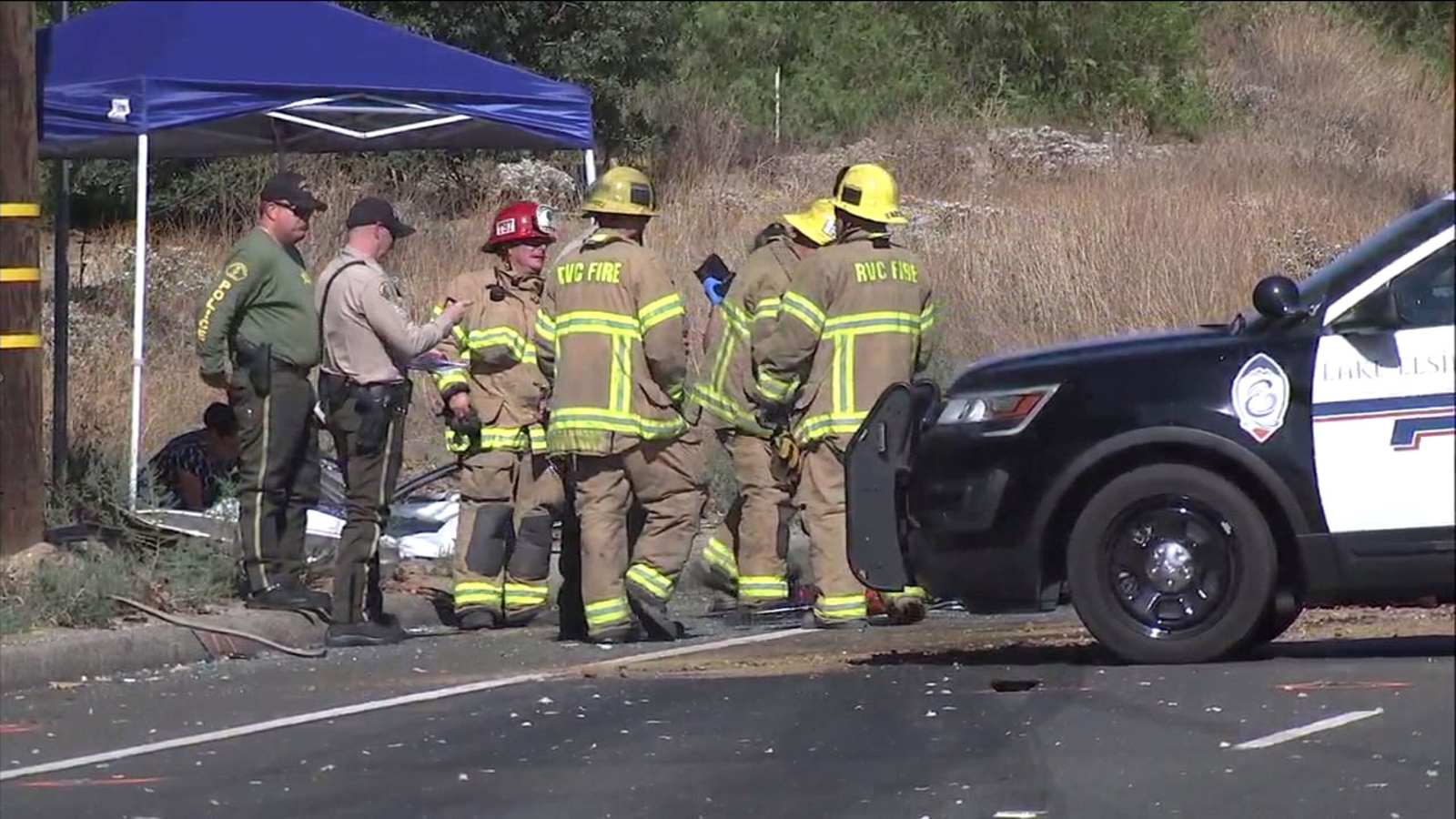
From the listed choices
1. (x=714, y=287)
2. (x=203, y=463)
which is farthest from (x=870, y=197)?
(x=203, y=463)

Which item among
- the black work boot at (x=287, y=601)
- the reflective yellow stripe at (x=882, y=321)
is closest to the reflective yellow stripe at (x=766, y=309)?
the reflective yellow stripe at (x=882, y=321)

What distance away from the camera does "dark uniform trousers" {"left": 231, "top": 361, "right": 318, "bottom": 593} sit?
933cm

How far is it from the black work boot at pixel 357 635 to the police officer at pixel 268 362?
0.80 feet

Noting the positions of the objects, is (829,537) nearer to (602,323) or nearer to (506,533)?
(602,323)

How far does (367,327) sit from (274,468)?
2.41ft

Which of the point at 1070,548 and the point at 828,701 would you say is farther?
the point at 828,701

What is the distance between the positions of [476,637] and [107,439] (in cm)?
396

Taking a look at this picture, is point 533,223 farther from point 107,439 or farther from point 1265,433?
point 1265,433

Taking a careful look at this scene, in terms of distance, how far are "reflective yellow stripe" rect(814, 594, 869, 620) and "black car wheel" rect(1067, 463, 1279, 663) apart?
10.2ft

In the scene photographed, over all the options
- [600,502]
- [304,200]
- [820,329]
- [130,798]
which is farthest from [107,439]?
[130,798]

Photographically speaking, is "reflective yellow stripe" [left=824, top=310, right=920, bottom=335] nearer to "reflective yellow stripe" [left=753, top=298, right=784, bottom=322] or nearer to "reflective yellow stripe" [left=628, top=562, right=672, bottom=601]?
"reflective yellow stripe" [left=753, top=298, right=784, bottom=322]

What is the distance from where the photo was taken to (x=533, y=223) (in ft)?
31.9

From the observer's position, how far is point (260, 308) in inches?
365

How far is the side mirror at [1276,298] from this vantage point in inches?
142
